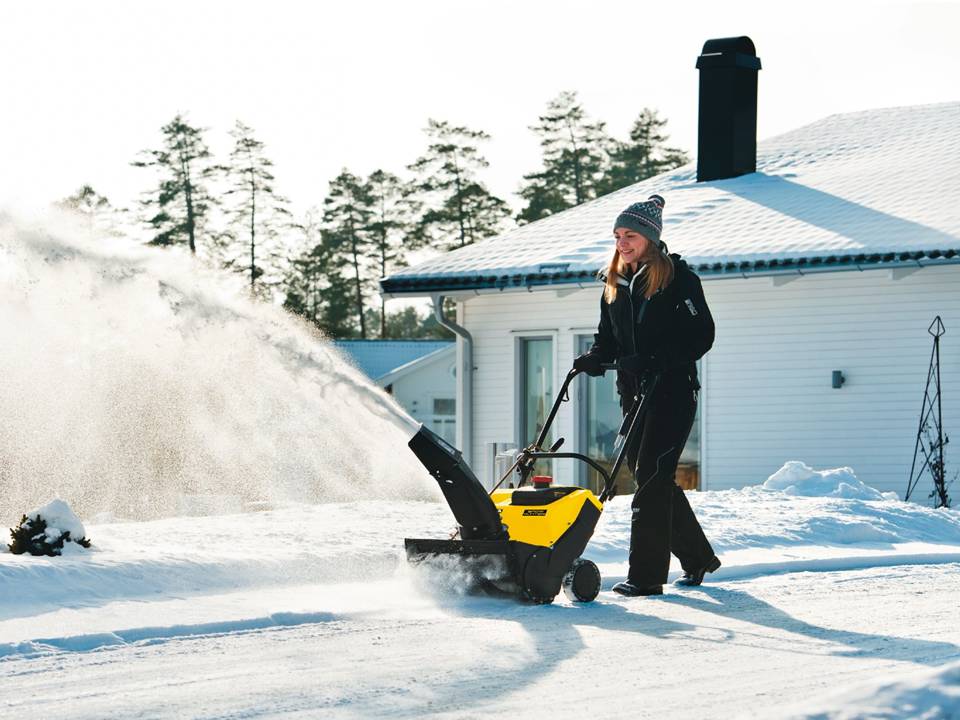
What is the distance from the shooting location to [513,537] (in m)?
7.20

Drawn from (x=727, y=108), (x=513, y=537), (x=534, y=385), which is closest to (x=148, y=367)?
(x=534, y=385)

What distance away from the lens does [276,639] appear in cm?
616

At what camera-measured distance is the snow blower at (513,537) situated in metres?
7.06

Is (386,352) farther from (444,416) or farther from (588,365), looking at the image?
(588,365)

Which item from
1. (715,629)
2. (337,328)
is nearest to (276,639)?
(715,629)

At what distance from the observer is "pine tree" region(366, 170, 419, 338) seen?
55312 mm

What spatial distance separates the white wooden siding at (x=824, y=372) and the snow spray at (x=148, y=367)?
405 cm

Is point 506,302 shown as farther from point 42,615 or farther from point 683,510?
point 42,615

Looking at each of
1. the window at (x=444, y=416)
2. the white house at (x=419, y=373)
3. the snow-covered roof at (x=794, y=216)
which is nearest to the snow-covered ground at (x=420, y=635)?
the snow-covered roof at (x=794, y=216)

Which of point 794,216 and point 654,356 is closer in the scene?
point 654,356

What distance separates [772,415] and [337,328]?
40760 millimetres

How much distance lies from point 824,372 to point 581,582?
9442 mm

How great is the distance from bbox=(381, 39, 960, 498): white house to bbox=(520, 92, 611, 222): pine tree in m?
33.5

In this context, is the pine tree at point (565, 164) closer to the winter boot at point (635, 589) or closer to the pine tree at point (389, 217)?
the pine tree at point (389, 217)
